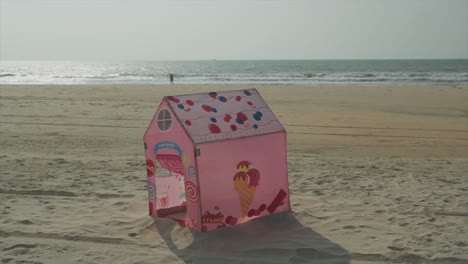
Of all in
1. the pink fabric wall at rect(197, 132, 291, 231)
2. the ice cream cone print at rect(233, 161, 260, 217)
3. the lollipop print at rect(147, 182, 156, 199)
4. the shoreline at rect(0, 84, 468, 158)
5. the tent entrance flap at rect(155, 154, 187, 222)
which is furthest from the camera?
the shoreline at rect(0, 84, 468, 158)

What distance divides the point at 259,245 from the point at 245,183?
24.9 inches

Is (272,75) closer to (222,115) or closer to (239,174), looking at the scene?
(222,115)

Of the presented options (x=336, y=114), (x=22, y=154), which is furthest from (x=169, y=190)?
(x=336, y=114)

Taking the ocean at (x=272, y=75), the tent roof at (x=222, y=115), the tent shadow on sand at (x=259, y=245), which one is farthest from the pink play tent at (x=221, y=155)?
the ocean at (x=272, y=75)

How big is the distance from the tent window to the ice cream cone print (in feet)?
2.75

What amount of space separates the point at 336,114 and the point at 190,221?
10.9 metres

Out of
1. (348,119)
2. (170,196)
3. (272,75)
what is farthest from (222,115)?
(272,75)

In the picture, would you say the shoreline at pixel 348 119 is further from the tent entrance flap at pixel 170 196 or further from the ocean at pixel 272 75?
the ocean at pixel 272 75

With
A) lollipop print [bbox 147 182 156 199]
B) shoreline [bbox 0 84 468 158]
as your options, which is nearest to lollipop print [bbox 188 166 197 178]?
lollipop print [bbox 147 182 156 199]

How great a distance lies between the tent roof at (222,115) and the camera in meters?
4.68

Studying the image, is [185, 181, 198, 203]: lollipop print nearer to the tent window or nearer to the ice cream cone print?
the ice cream cone print

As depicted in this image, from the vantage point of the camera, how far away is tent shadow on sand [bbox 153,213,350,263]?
438cm

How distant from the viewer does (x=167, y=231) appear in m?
5.08

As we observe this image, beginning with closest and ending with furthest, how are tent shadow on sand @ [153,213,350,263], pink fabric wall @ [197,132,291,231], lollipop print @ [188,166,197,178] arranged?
tent shadow on sand @ [153,213,350,263] < lollipop print @ [188,166,197,178] < pink fabric wall @ [197,132,291,231]
